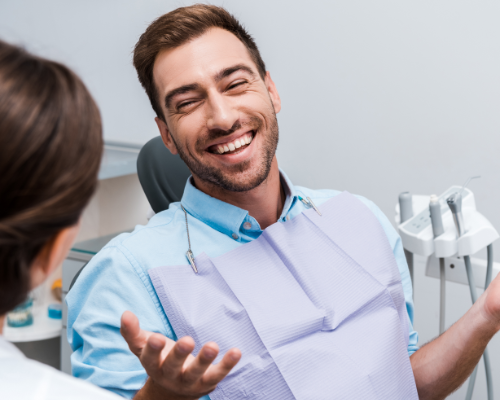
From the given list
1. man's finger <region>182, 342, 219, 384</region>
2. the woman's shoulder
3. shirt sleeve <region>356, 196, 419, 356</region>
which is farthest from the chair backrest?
the woman's shoulder

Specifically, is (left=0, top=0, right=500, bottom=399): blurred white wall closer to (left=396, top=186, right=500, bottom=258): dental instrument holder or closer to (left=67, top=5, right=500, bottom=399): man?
(left=396, top=186, right=500, bottom=258): dental instrument holder

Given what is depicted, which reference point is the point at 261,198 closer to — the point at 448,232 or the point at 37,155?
the point at 448,232

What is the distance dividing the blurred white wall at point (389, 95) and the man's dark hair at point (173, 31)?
56 centimetres

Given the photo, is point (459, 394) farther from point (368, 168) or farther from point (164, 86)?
point (164, 86)

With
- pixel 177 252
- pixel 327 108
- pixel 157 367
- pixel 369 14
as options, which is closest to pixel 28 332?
pixel 177 252

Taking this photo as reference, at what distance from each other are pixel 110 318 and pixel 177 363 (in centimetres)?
30

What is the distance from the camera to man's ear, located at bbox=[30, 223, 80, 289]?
0.54 metres

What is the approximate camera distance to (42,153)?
0.47 m

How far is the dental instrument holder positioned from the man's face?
0.37 meters

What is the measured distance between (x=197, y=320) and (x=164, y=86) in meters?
0.49

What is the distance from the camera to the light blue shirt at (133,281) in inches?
34.3

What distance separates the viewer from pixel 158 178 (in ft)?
4.27

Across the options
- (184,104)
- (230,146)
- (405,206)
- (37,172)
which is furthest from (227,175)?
(37,172)

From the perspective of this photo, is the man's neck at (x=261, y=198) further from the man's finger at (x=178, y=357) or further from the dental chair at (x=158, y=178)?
the man's finger at (x=178, y=357)
